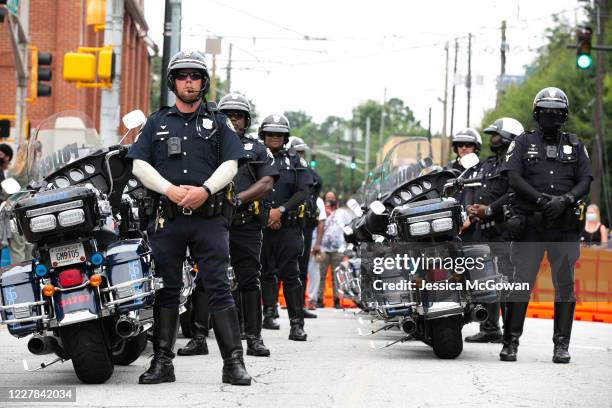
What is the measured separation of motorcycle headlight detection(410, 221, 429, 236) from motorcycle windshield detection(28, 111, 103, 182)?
101 inches

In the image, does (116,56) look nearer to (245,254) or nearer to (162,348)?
(245,254)

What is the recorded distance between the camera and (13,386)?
8906mm

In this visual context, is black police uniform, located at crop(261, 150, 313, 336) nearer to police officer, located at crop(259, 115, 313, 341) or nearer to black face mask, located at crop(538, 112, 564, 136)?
police officer, located at crop(259, 115, 313, 341)

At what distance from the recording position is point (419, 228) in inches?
445

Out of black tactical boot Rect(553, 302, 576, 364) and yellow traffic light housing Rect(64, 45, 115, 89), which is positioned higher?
yellow traffic light housing Rect(64, 45, 115, 89)

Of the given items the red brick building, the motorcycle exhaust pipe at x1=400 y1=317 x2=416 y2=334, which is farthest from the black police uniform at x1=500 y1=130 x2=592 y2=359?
the red brick building

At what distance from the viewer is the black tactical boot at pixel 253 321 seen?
37.5 ft

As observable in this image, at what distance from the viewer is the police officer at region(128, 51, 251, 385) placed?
9086 mm

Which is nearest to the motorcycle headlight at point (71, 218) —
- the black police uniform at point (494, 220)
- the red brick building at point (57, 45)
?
the black police uniform at point (494, 220)

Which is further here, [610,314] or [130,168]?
[610,314]

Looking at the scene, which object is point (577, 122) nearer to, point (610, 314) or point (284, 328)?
point (610, 314)

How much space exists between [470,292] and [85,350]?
12.4 feet

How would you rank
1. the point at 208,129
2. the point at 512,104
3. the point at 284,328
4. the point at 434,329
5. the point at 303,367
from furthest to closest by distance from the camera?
the point at 512,104 < the point at 284,328 < the point at 434,329 < the point at 303,367 < the point at 208,129

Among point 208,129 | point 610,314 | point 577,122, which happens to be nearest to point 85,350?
point 208,129
